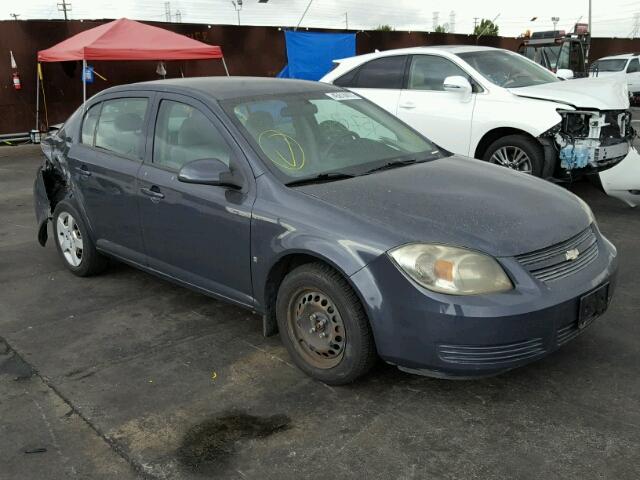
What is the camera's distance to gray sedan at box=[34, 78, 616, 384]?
2.78 meters

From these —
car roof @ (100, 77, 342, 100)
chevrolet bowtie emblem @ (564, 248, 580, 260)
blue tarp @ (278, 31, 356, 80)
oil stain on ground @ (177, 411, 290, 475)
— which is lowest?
oil stain on ground @ (177, 411, 290, 475)

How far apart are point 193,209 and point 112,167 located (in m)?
1.00

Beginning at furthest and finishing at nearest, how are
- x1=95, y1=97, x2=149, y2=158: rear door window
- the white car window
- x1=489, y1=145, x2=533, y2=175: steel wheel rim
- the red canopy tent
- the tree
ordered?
the tree
the red canopy tent
the white car window
x1=489, y1=145, x2=533, y2=175: steel wheel rim
x1=95, y1=97, x2=149, y2=158: rear door window

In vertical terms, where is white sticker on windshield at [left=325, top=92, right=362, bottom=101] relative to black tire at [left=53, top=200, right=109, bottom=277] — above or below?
above

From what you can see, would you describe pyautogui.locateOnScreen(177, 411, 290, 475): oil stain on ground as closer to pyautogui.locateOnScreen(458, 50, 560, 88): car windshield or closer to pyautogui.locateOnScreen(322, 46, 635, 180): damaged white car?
pyautogui.locateOnScreen(322, 46, 635, 180): damaged white car

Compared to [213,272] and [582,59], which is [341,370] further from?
[582,59]

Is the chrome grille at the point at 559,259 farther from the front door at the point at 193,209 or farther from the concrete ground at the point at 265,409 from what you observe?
the front door at the point at 193,209

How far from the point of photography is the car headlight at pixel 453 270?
2.76m

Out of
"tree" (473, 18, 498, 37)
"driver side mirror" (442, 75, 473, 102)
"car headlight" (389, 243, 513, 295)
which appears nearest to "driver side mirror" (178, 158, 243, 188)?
"car headlight" (389, 243, 513, 295)

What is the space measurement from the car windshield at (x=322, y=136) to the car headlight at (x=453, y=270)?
0.86m

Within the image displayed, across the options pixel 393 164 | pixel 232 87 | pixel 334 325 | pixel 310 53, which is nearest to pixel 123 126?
pixel 232 87

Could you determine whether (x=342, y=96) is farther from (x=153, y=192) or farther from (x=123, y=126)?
(x=123, y=126)

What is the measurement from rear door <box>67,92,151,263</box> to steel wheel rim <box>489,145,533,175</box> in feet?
13.2

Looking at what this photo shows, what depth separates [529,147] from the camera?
6.51 m
